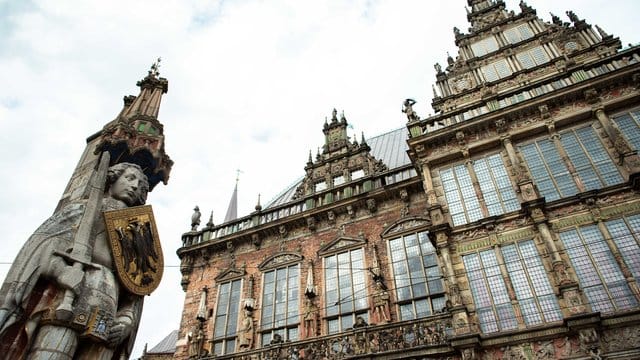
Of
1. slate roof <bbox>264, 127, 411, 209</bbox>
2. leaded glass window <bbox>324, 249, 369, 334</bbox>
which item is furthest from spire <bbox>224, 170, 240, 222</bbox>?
leaded glass window <bbox>324, 249, 369, 334</bbox>

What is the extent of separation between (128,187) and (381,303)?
8770mm

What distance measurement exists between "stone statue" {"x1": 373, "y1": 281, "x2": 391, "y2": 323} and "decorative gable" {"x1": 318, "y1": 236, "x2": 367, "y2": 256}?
1855 mm

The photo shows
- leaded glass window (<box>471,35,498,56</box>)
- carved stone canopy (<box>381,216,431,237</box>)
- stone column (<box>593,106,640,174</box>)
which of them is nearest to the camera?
stone column (<box>593,106,640,174</box>)

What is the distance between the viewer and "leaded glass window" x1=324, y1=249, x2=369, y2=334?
41.5 feet

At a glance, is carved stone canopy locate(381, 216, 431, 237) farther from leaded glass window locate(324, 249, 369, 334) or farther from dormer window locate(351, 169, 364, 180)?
dormer window locate(351, 169, 364, 180)

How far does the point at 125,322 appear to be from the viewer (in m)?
4.81

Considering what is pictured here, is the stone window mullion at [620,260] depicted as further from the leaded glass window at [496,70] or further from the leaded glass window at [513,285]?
the leaded glass window at [496,70]

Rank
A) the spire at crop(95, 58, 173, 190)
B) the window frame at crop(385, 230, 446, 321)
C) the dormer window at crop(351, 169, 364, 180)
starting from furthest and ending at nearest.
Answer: the dormer window at crop(351, 169, 364, 180) < the window frame at crop(385, 230, 446, 321) < the spire at crop(95, 58, 173, 190)

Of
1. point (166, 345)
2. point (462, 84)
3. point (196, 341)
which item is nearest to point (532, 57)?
point (462, 84)

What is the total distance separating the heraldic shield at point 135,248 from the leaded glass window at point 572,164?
33.0 ft

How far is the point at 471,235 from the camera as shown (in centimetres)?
1080

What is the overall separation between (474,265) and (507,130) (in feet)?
15.3

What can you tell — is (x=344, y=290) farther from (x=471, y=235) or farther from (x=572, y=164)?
(x=572, y=164)

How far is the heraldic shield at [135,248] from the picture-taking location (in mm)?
5121
